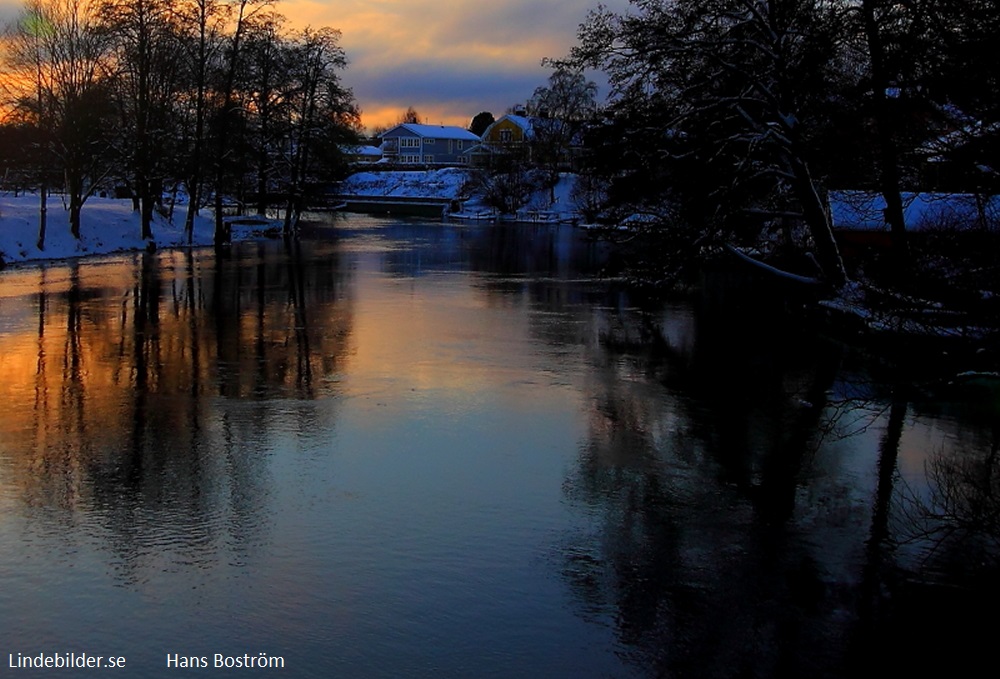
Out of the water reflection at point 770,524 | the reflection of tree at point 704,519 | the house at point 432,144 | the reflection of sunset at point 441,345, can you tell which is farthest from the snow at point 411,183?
the water reflection at point 770,524

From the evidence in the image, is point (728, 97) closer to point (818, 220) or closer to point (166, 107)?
point (818, 220)

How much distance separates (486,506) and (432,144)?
→ 5683 inches

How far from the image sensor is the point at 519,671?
5879mm

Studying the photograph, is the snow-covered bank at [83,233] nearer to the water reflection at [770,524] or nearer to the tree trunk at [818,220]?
the tree trunk at [818,220]

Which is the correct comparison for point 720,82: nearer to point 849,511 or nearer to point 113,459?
point 849,511

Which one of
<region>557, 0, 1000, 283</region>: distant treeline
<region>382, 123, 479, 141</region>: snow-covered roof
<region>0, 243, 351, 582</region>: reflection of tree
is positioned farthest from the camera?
<region>382, 123, 479, 141</region>: snow-covered roof

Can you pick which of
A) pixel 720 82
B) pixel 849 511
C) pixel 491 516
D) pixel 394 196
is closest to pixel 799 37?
pixel 720 82

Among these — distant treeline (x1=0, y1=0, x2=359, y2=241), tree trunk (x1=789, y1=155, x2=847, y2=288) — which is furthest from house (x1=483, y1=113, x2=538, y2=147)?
tree trunk (x1=789, y1=155, x2=847, y2=288)

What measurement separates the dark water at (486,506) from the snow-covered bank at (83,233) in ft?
64.3

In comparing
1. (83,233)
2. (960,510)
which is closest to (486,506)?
(960,510)

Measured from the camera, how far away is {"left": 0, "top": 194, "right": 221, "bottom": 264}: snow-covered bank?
34.9 meters

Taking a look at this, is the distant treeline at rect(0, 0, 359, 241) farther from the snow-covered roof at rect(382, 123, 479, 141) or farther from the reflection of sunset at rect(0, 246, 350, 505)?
the snow-covered roof at rect(382, 123, 479, 141)

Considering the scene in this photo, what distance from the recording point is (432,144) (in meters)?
149

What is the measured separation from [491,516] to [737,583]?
92.5 inches
